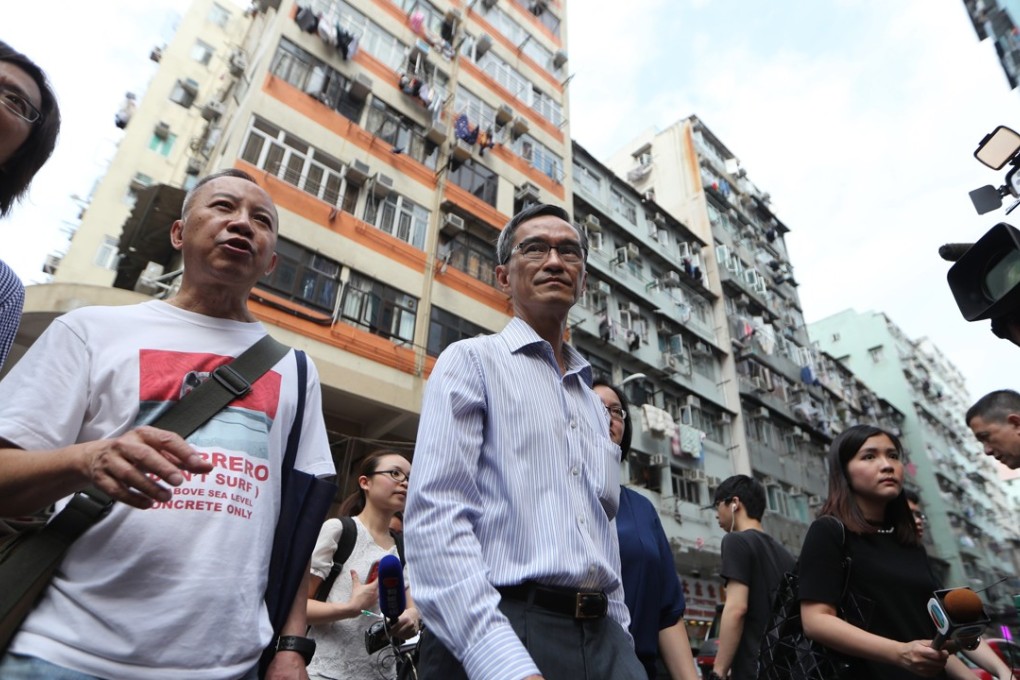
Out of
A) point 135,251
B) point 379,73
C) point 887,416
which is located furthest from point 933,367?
point 135,251

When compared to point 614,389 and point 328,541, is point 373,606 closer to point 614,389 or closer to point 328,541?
point 328,541

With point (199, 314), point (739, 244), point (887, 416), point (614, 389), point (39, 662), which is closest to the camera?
point (39, 662)

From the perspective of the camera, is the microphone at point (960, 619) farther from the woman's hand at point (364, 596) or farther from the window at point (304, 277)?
the window at point (304, 277)

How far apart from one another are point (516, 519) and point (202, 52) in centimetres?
2800

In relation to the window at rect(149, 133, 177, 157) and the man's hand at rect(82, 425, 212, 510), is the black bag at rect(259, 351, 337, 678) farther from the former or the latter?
the window at rect(149, 133, 177, 157)

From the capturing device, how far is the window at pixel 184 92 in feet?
71.5

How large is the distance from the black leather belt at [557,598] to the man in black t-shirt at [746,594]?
2167 millimetres

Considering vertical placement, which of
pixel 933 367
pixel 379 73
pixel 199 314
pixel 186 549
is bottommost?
pixel 186 549

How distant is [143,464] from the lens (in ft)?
3.35

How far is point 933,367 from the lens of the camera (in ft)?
155

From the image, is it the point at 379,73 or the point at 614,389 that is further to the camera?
the point at 379,73

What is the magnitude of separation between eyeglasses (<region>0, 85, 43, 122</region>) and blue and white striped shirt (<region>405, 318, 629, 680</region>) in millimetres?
1442

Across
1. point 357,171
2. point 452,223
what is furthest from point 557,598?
point 452,223

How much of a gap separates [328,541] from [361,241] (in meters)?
9.94
